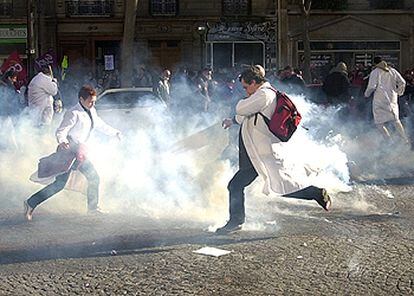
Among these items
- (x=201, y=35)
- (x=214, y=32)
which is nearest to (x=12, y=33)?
(x=201, y=35)

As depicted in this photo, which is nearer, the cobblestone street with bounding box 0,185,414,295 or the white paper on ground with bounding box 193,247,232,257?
the cobblestone street with bounding box 0,185,414,295

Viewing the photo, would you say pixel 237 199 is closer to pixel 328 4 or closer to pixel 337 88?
pixel 337 88

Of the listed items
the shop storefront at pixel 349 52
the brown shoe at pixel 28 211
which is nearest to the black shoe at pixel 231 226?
the brown shoe at pixel 28 211

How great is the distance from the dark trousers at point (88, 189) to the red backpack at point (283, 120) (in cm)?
231

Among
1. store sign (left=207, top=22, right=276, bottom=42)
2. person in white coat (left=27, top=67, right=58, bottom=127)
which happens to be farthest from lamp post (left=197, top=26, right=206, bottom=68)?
person in white coat (left=27, top=67, right=58, bottom=127)

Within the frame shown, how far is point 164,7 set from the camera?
33750 millimetres

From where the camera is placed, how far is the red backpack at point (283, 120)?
7566 millimetres

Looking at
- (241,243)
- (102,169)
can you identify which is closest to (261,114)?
(241,243)

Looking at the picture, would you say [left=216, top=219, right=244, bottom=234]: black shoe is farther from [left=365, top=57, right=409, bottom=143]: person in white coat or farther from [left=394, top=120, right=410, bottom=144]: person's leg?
[left=394, top=120, right=410, bottom=144]: person's leg

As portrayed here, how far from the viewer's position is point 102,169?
10.2 m

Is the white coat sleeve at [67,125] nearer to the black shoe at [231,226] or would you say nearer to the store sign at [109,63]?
the black shoe at [231,226]

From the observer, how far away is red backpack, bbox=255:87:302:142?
757cm

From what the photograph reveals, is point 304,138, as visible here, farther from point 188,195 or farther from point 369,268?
point 369,268

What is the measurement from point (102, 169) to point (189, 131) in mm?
1627
